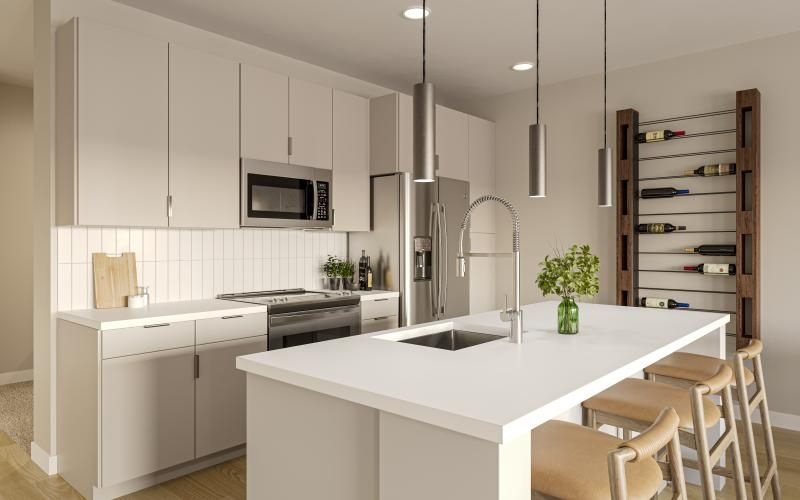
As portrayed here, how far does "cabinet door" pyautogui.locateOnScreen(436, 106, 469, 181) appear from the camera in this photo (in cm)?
469

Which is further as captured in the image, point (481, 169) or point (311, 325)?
point (481, 169)

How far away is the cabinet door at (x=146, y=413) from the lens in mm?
2715

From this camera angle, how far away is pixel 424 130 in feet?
5.91

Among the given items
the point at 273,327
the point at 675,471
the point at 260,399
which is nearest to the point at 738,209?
the point at 675,471

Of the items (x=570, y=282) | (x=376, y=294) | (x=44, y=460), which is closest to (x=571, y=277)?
(x=570, y=282)

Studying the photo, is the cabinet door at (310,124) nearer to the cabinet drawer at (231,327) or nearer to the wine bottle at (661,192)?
the cabinet drawer at (231,327)

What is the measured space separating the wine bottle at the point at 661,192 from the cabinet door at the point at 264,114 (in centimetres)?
277

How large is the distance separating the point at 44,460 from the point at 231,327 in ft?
4.07

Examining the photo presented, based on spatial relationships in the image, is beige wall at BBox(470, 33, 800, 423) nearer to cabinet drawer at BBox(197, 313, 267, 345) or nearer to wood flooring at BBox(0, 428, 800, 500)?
wood flooring at BBox(0, 428, 800, 500)

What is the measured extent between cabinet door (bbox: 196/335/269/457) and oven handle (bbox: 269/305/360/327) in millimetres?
156

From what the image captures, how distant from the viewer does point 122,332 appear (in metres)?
2.72

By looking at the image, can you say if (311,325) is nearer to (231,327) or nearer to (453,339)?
(231,327)

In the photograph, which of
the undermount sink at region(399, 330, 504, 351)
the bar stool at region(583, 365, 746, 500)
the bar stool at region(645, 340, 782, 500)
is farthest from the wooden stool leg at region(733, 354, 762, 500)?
the undermount sink at region(399, 330, 504, 351)

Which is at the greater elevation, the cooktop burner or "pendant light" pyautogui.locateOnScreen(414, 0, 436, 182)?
"pendant light" pyautogui.locateOnScreen(414, 0, 436, 182)
